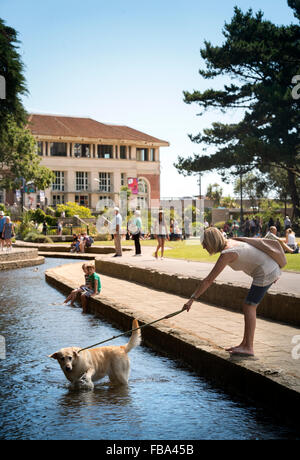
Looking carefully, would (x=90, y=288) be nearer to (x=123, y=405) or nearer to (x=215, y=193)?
(x=123, y=405)

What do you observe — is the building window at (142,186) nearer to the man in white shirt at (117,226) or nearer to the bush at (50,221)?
the bush at (50,221)

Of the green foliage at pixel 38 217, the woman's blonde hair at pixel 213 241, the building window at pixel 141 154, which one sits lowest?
the woman's blonde hair at pixel 213 241

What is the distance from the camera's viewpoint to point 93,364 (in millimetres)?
5645

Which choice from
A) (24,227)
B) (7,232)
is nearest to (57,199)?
(24,227)

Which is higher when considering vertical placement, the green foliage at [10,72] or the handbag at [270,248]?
the green foliage at [10,72]

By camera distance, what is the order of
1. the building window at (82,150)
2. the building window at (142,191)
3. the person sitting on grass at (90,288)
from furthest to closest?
the building window at (142,191), the building window at (82,150), the person sitting on grass at (90,288)

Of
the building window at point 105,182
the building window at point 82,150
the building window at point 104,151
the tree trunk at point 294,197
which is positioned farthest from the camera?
the building window at point 104,151

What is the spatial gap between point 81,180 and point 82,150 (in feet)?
12.7

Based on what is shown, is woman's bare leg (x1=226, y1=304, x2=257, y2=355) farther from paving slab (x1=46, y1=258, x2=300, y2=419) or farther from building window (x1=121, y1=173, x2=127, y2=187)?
building window (x1=121, y1=173, x2=127, y2=187)

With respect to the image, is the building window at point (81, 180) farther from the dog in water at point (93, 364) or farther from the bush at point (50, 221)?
the dog in water at point (93, 364)

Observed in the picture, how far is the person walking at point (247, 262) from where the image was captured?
535 cm

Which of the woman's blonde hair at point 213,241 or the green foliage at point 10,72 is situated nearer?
the woman's blonde hair at point 213,241

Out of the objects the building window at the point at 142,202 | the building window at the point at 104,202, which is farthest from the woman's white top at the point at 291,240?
the building window at the point at 142,202

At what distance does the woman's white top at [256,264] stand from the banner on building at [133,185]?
6605cm
